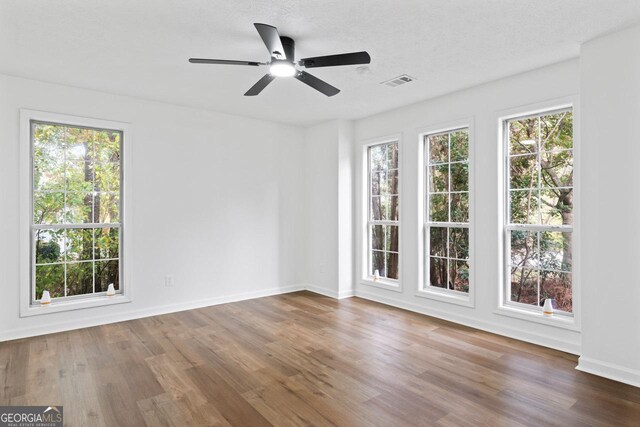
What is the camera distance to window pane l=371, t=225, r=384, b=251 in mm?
5469

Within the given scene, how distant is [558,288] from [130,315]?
4.90 m

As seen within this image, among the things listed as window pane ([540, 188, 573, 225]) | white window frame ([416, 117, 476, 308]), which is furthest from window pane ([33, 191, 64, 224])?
window pane ([540, 188, 573, 225])

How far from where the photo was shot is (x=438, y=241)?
4.68m

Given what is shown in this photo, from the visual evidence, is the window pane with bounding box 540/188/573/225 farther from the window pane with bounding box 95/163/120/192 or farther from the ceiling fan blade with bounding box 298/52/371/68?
the window pane with bounding box 95/163/120/192

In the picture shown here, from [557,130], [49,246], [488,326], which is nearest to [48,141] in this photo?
[49,246]

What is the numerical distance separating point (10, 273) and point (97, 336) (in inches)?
44.0

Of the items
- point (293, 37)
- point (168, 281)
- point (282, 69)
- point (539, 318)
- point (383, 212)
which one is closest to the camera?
point (282, 69)

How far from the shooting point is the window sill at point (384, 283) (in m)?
5.07

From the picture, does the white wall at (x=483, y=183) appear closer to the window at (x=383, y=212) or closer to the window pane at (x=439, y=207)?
the window pane at (x=439, y=207)

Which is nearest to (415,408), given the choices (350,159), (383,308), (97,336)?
(383,308)

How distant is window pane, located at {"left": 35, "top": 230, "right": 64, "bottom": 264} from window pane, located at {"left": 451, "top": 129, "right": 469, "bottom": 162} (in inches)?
190

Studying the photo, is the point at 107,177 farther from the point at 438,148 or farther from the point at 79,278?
the point at 438,148

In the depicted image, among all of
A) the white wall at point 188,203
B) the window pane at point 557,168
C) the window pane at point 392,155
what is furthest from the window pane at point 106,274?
the window pane at point 557,168

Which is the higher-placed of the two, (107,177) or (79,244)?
(107,177)
